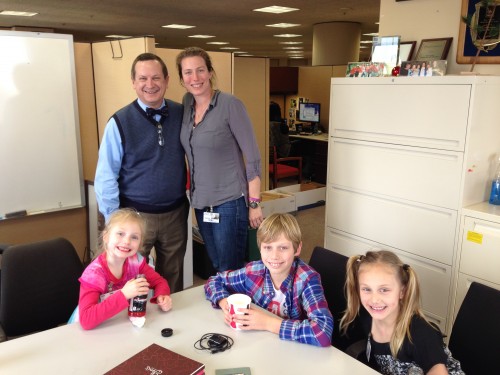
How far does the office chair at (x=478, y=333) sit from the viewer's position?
152 centimetres

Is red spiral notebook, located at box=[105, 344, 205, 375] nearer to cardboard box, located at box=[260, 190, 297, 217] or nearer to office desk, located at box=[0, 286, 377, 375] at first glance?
office desk, located at box=[0, 286, 377, 375]

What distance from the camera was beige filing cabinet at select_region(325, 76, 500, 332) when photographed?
2.38 metres

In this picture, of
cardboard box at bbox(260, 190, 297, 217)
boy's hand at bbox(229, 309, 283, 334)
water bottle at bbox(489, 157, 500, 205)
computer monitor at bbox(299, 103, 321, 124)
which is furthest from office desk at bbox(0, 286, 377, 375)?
computer monitor at bbox(299, 103, 321, 124)

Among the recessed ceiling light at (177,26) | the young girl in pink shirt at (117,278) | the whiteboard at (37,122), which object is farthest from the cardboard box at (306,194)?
the recessed ceiling light at (177,26)

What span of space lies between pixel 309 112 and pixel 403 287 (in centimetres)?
660

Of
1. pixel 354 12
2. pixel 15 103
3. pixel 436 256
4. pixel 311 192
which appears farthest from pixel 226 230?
pixel 354 12

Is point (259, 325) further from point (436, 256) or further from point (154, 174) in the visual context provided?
point (436, 256)

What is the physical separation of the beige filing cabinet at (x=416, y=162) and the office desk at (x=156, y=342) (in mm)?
1356

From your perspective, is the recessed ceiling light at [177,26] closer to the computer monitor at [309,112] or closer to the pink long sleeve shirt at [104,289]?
the computer monitor at [309,112]

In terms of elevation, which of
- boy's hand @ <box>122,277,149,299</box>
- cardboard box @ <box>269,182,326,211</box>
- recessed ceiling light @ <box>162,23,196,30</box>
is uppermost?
recessed ceiling light @ <box>162,23,196,30</box>

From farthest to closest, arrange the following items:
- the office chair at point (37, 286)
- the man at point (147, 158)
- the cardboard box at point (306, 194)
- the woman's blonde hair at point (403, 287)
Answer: the cardboard box at point (306, 194) → the man at point (147, 158) → the office chair at point (37, 286) → the woman's blonde hair at point (403, 287)

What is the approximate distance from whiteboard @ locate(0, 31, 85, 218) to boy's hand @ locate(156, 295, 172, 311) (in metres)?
1.88

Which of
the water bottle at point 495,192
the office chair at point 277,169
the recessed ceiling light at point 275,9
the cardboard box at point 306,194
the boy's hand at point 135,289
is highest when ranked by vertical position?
the recessed ceiling light at point 275,9

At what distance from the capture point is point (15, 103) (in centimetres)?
296
